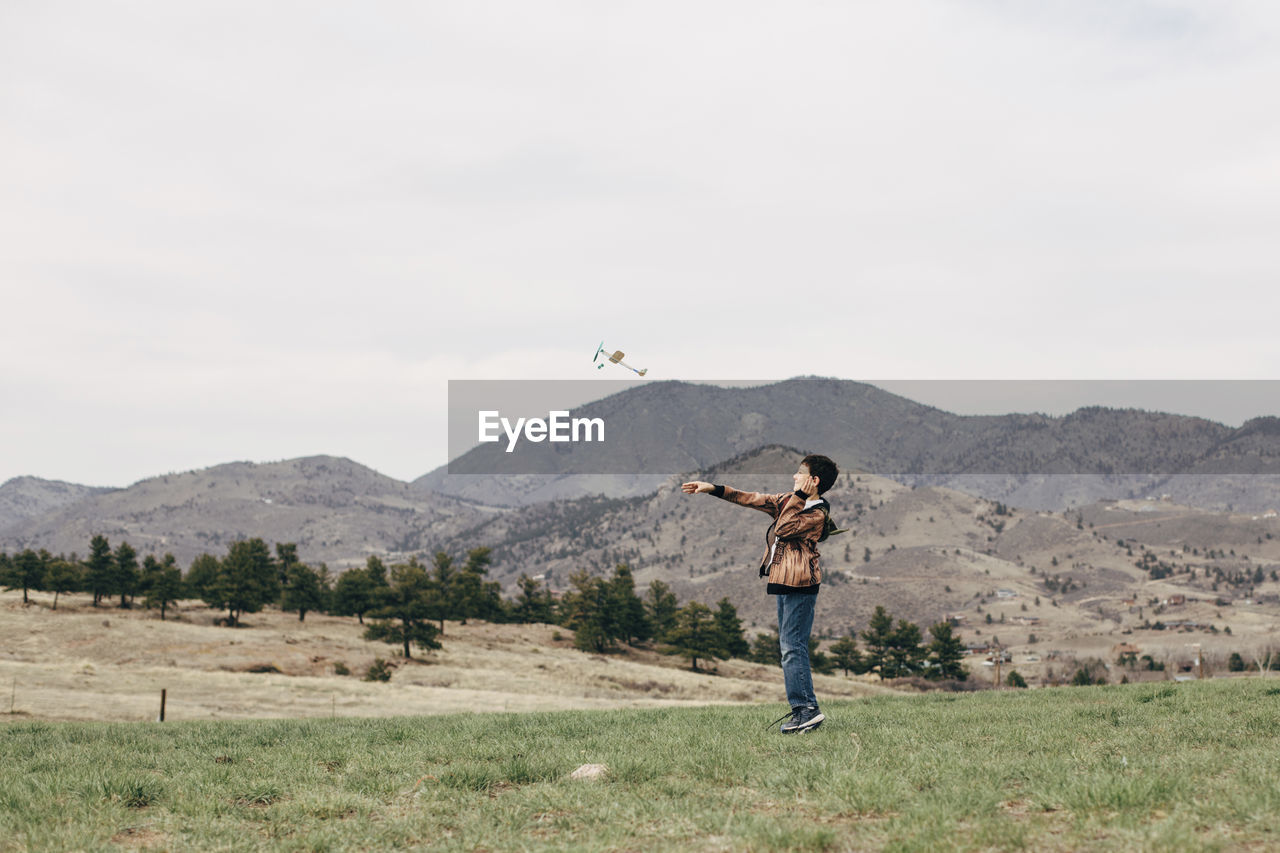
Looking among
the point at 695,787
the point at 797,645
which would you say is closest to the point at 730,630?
the point at 797,645

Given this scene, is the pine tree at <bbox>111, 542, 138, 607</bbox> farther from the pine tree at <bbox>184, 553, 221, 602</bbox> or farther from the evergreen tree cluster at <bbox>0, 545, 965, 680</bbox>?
the pine tree at <bbox>184, 553, 221, 602</bbox>

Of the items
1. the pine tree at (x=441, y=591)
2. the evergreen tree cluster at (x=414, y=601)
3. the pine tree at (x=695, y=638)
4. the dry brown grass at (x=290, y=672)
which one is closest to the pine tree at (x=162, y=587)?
the evergreen tree cluster at (x=414, y=601)

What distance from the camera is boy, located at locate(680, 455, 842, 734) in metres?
10.1

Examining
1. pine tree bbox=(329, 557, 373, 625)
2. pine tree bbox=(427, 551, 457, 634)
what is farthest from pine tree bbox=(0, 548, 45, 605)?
pine tree bbox=(427, 551, 457, 634)

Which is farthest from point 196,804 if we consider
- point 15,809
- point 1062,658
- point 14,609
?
point 1062,658

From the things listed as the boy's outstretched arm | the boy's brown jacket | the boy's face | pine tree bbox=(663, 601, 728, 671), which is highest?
the boy's face

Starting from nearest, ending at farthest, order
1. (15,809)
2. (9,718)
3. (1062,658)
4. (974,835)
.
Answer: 1. (974,835)
2. (15,809)
3. (9,718)
4. (1062,658)

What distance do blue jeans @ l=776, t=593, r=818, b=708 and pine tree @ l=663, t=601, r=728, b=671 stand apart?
303 feet

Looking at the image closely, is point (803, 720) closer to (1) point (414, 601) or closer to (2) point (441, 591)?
(1) point (414, 601)

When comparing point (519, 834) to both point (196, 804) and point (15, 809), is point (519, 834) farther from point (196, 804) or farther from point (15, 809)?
point (15, 809)

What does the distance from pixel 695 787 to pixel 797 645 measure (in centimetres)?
328

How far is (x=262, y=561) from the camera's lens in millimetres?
106062

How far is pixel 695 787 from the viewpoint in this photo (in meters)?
7.26

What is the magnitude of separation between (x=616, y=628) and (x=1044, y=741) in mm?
102917
